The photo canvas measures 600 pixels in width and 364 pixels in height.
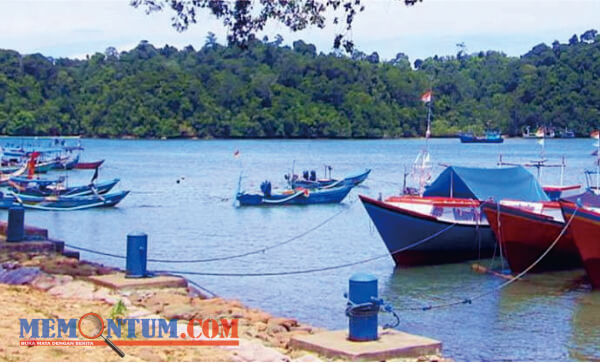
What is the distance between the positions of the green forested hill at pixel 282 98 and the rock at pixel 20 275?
10613cm

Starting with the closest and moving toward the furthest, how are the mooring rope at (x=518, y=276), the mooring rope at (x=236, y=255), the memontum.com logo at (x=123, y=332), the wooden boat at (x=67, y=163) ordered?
1. the memontum.com logo at (x=123, y=332)
2. the mooring rope at (x=518, y=276)
3. the mooring rope at (x=236, y=255)
4. the wooden boat at (x=67, y=163)

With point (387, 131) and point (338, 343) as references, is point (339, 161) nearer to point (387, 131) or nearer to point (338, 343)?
point (387, 131)

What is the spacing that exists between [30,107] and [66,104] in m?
4.44

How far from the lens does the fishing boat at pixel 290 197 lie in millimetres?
35625

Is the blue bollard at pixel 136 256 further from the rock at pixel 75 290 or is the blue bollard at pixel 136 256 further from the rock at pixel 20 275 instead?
the rock at pixel 20 275

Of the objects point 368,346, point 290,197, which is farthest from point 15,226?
point 290,197

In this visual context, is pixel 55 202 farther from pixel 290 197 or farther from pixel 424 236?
pixel 424 236

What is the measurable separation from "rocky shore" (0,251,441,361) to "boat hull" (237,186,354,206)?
21476mm

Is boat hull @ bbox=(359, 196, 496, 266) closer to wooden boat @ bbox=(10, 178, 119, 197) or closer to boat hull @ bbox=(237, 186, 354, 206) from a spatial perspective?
boat hull @ bbox=(237, 186, 354, 206)

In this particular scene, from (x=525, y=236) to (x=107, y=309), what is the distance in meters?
10.5

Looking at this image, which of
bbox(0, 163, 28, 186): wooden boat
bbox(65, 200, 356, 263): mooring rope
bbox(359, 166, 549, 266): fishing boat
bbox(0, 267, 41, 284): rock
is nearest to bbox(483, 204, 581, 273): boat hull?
bbox(359, 166, 549, 266): fishing boat

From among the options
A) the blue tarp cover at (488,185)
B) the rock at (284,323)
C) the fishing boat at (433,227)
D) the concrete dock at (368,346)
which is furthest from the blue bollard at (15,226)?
the blue tarp cover at (488,185)

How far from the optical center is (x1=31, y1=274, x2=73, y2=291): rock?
482 inches

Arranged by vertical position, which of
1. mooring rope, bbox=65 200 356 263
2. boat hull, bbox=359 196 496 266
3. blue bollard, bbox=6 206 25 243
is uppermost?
blue bollard, bbox=6 206 25 243
